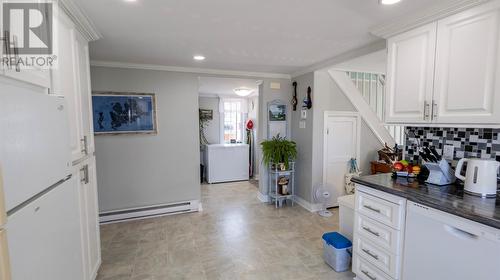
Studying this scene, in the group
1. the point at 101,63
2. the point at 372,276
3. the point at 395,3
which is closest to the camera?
the point at 395,3

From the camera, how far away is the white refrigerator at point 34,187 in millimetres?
739

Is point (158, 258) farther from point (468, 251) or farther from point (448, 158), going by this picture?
point (448, 158)

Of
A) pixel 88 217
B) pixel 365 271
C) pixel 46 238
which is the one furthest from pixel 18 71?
pixel 365 271

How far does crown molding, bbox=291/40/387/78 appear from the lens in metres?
2.53

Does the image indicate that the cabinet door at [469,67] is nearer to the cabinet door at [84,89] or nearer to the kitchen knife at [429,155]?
the kitchen knife at [429,155]

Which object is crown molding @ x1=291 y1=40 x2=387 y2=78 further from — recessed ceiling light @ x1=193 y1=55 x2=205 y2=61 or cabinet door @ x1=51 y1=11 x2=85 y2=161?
cabinet door @ x1=51 y1=11 x2=85 y2=161

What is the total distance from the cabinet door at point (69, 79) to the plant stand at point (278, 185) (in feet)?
9.35

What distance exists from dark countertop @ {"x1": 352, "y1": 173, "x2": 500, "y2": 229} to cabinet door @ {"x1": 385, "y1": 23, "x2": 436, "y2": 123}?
53 centimetres

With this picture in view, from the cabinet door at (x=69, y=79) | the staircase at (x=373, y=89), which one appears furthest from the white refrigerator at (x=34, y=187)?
the staircase at (x=373, y=89)

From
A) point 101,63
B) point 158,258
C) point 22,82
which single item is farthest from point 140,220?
point 22,82

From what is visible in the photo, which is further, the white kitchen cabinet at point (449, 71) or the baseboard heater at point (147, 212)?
the baseboard heater at point (147, 212)

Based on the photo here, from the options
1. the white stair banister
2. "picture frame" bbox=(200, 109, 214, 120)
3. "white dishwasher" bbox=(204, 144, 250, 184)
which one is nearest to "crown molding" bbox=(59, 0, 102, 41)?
the white stair banister

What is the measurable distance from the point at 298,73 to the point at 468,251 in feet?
10.6

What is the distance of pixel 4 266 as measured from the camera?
0.69m
